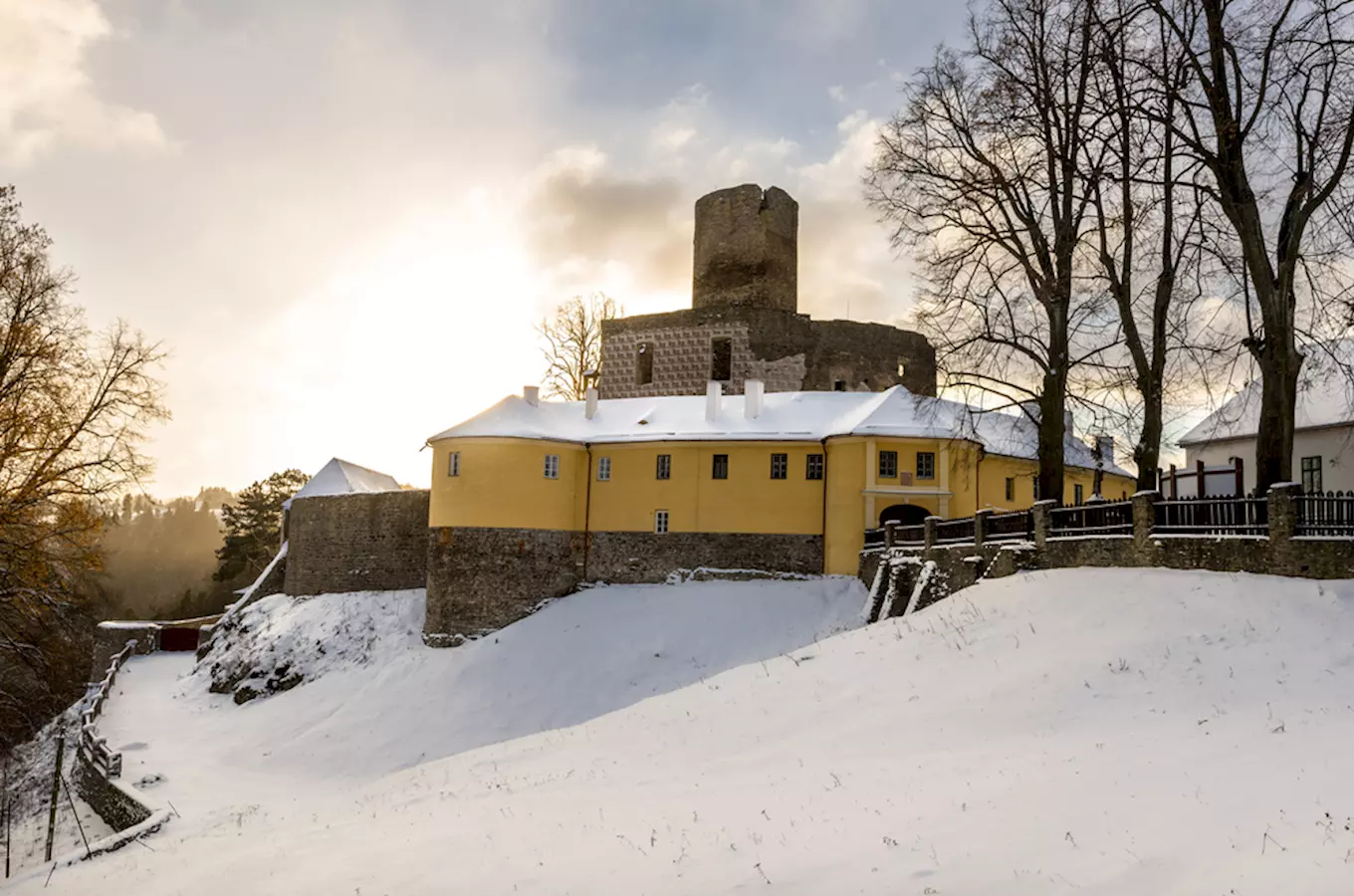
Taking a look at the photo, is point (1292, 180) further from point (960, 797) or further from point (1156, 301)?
point (960, 797)

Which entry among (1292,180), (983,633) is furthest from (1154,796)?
(1292,180)

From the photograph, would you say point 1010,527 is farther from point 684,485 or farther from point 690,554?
point 684,485

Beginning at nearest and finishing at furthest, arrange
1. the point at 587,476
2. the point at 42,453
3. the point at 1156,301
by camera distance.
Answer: the point at 42,453 → the point at 1156,301 → the point at 587,476

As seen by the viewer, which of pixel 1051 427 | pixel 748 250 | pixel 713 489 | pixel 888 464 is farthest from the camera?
pixel 748 250

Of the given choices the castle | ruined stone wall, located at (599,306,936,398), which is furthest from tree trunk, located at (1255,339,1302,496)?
ruined stone wall, located at (599,306,936,398)

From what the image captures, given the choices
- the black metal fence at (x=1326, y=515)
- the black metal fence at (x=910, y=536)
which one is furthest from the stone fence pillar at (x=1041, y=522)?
the black metal fence at (x=910, y=536)

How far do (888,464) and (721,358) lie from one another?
51.3ft

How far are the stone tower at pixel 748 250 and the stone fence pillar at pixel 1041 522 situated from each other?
84.2ft

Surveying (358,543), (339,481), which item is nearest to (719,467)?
(358,543)

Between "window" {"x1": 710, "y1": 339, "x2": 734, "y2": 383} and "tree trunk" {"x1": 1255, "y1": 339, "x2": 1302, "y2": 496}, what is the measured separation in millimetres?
27954

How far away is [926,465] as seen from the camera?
1152 inches

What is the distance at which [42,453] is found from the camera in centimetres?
1544

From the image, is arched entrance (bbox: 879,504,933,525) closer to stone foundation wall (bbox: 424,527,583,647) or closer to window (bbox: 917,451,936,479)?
window (bbox: 917,451,936,479)

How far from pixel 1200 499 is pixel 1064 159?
8256mm
